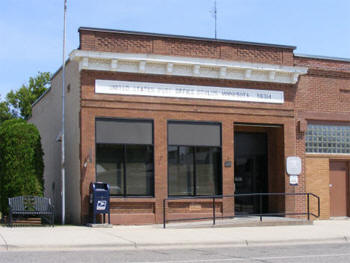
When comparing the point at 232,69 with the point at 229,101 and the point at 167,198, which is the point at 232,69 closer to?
the point at 229,101

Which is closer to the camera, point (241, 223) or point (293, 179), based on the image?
point (241, 223)

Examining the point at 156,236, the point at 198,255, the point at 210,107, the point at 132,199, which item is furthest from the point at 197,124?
the point at 198,255

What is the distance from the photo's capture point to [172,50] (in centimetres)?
1950

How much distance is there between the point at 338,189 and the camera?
21.8 meters

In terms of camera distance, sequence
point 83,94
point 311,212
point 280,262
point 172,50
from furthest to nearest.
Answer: point 311,212 < point 172,50 < point 83,94 < point 280,262

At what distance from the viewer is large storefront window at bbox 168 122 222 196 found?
1931 cm

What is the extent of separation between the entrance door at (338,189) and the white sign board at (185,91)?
12.0 feet

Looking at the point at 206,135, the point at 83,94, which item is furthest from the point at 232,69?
the point at 83,94

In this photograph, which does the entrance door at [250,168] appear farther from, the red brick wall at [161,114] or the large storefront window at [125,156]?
the large storefront window at [125,156]

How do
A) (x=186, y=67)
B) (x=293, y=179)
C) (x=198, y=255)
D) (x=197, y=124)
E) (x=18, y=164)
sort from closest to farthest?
1. (x=198, y=255)
2. (x=18, y=164)
3. (x=186, y=67)
4. (x=197, y=124)
5. (x=293, y=179)

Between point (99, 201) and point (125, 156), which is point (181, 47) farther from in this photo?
point (99, 201)

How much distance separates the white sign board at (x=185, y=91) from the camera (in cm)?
1861

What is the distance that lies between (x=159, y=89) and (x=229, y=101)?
267 centimetres

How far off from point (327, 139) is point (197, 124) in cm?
554
